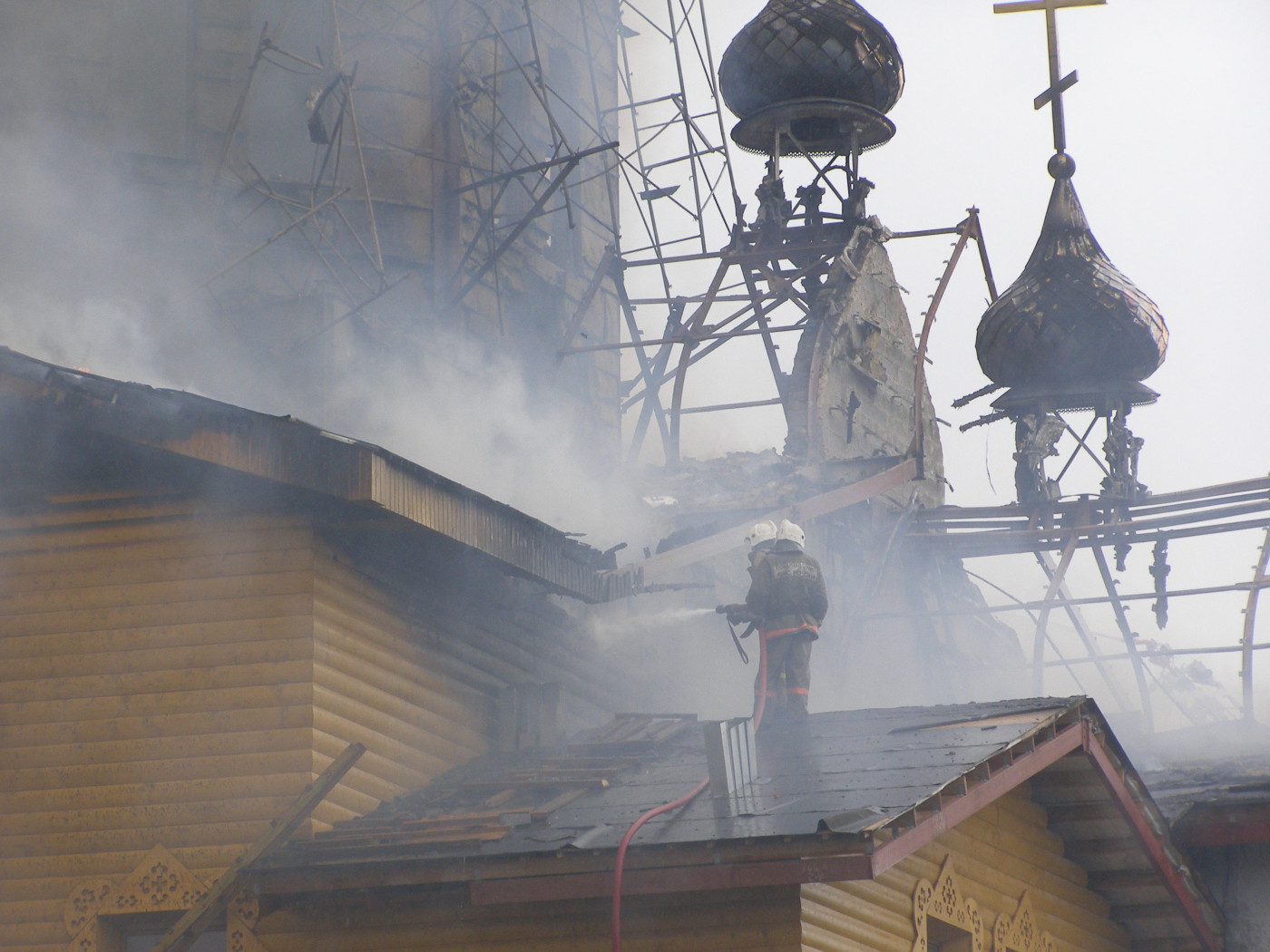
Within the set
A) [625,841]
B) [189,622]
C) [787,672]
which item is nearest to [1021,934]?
[787,672]

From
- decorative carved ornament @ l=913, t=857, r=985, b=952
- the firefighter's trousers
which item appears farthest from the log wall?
decorative carved ornament @ l=913, t=857, r=985, b=952

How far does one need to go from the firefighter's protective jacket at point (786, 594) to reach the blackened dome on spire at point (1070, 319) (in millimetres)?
9547

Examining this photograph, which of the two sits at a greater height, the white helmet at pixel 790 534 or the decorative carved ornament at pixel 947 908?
the white helmet at pixel 790 534

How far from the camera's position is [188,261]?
19.6 m

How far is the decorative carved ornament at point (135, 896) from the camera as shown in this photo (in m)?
9.34

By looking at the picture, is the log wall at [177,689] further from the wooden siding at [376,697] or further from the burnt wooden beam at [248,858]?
the burnt wooden beam at [248,858]

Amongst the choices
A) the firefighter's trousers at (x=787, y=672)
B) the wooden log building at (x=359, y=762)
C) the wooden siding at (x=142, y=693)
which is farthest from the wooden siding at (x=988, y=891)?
the wooden siding at (x=142, y=693)

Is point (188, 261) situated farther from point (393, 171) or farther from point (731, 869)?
point (731, 869)

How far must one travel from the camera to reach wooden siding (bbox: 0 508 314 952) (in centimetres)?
954

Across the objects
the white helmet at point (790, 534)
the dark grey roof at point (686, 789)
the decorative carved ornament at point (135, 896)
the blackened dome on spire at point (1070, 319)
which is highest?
the blackened dome on spire at point (1070, 319)

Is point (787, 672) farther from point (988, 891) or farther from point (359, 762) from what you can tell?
point (359, 762)

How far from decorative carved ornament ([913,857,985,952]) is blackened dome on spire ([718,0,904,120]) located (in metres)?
12.7

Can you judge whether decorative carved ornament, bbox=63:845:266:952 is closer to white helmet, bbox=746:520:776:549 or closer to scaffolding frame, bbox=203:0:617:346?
white helmet, bbox=746:520:776:549

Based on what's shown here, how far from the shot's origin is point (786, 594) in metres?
11.5
